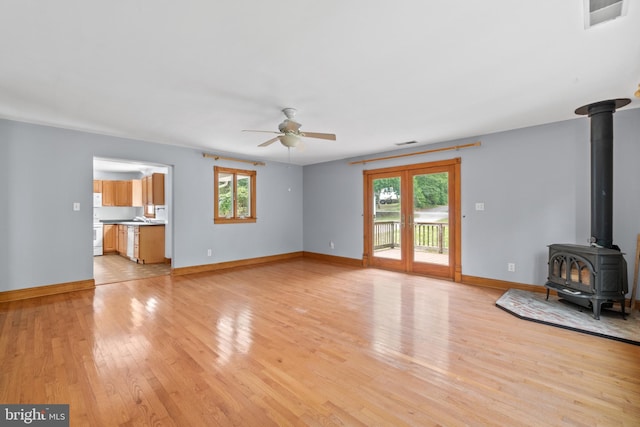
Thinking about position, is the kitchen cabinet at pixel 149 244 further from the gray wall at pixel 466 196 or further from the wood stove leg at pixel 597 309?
the wood stove leg at pixel 597 309

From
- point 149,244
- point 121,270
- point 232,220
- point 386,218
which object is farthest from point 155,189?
point 386,218

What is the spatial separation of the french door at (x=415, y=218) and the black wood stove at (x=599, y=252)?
1.66 metres

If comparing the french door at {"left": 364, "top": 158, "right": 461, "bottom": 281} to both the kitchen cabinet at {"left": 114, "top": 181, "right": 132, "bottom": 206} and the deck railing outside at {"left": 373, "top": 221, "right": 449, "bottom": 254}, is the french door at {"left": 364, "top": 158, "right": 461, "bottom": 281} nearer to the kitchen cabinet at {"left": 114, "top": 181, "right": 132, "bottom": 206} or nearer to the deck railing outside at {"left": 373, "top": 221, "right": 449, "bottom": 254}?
the deck railing outside at {"left": 373, "top": 221, "right": 449, "bottom": 254}

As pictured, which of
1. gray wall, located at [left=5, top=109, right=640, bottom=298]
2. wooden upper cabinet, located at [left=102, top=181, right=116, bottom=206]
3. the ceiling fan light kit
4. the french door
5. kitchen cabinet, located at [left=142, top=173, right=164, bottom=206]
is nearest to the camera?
the ceiling fan light kit

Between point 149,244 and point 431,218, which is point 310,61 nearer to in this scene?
point 431,218

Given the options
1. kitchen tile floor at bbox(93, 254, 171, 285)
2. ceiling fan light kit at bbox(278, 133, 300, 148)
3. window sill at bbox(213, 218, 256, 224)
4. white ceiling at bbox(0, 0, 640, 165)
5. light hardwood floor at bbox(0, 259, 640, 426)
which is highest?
white ceiling at bbox(0, 0, 640, 165)

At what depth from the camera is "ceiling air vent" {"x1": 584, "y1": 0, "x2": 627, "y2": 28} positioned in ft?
5.65

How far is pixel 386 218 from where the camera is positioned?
6031mm

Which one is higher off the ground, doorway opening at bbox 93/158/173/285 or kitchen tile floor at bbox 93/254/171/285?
doorway opening at bbox 93/158/173/285

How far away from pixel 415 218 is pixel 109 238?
8.09 metres

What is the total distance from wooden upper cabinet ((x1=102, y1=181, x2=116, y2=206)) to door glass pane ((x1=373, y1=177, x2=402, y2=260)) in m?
7.30

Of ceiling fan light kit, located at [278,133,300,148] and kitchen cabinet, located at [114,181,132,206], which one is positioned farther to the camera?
kitchen cabinet, located at [114,181,132,206]

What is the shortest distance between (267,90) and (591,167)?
3.96m

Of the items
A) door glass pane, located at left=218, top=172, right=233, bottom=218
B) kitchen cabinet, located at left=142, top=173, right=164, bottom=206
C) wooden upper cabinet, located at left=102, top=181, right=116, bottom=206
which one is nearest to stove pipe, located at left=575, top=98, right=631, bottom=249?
door glass pane, located at left=218, top=172, right=233, bottom=218
